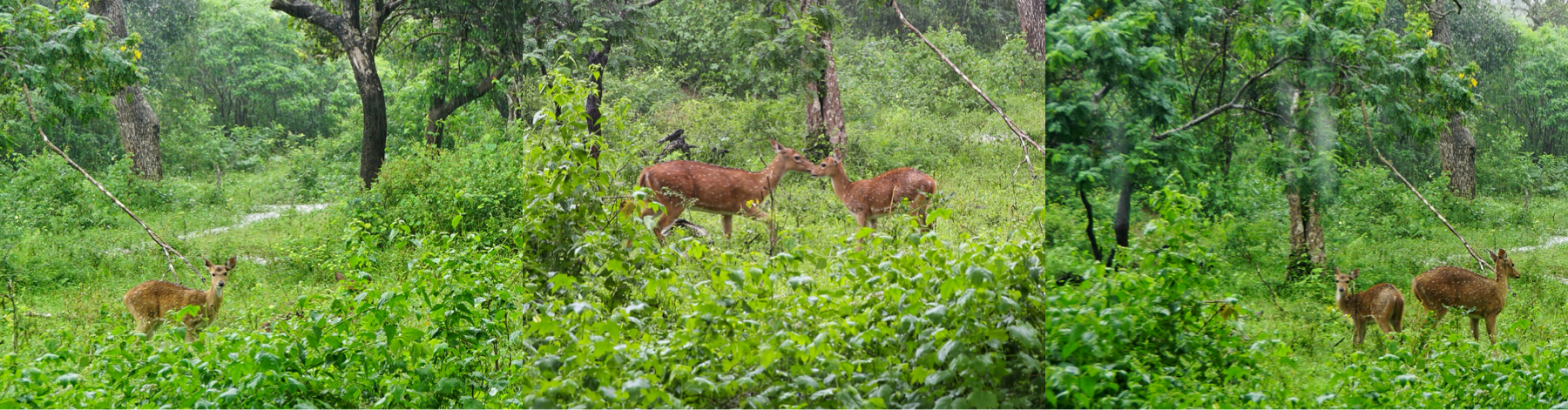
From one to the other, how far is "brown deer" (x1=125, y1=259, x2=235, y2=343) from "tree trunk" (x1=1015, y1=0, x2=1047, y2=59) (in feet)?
23.7

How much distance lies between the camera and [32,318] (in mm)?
8289

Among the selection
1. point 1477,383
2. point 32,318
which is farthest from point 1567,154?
point 32,318

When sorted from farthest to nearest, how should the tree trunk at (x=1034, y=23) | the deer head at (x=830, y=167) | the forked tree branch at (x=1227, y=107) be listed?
the tree trunk at (x=1034, y=23) < the deer head at (x=830, y=167) < the forked tree branch at (x=1227, y=107)

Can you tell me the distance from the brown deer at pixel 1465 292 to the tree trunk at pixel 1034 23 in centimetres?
396

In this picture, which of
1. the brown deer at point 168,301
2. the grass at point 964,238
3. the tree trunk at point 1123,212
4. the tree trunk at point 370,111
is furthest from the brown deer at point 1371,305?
the tree trunk at point 370,111

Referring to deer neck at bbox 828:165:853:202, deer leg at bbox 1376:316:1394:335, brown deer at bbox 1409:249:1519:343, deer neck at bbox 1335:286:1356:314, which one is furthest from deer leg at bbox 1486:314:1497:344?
deer neck at bbox 828:165:853:202

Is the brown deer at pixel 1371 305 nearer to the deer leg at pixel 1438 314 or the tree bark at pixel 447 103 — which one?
the deer leg at pixel 1438 314

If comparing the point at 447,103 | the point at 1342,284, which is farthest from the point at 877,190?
the point at 447,103

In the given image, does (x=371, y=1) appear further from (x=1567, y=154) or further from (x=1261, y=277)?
(x=1567, y=154)

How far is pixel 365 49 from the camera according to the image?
13703mm

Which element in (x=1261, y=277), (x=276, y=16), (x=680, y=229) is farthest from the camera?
(x=276, y=16)

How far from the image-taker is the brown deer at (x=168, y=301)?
761 centimetres

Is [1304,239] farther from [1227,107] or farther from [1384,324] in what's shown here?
[1227,107]

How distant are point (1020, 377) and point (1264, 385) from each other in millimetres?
1430
